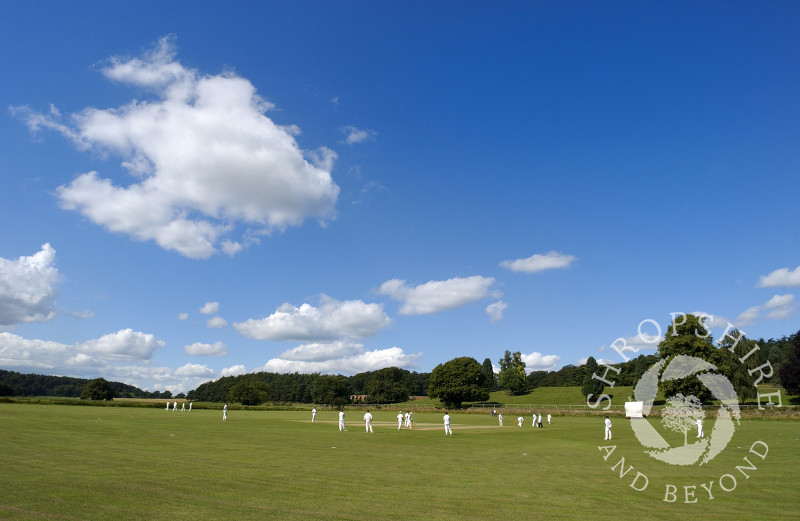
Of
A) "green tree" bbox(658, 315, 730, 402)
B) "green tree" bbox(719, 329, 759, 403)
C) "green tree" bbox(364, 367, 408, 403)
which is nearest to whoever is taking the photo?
"green tree" bbox(658, 315, 730, 402)

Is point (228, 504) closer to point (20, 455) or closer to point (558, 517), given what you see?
point (558, 517)

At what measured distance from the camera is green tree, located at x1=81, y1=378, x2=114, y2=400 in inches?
5379

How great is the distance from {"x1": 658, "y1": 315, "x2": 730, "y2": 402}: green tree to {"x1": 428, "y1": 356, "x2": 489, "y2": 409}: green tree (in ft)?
157

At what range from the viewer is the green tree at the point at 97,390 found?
137 m

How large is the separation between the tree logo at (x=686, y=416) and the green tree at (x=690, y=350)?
1.26 m

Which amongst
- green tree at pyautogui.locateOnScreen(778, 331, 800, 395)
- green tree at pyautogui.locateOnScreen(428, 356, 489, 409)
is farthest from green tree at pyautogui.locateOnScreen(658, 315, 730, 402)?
green tree at pyautogui.locateOnScreen(428, 356, 489, 409)

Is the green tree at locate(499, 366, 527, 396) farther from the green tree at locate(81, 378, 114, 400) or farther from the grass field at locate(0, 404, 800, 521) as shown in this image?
the grass field at locate(0, 404, 800, 521)

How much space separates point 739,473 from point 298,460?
57.8 ft

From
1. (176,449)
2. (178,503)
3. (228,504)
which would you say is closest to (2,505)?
(178,503)

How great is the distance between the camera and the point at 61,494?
1227 centimetres

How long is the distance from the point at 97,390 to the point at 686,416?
141417mm

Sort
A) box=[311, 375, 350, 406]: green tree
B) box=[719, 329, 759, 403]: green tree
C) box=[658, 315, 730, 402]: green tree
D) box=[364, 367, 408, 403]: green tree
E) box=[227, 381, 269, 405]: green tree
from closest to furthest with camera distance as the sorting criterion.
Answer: box=[658, 315, 730, 402]: green tree < box=[719, 329, 759, 403]: green tree < box=[311, 375, 350, 406]: green tree < box=[227, 381, 269, 405]: green tree < box=[364, 367, 408, 403]: green tree

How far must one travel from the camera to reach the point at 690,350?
2682 inches

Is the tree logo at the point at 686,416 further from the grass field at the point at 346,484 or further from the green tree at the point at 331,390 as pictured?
the green tree at the point at 331,390
